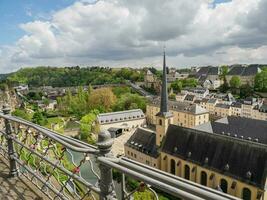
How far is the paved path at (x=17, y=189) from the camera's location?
376 centimetres

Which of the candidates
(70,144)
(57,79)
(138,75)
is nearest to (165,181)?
(70,144)

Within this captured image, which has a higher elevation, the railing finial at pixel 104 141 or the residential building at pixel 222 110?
the railing finial at pixel 104 141

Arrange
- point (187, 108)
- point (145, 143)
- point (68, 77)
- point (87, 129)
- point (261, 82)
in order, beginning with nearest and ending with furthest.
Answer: point (145, 143) → point (87, 129) → point (187, 108) → point (261, 82) → point (68, 77)

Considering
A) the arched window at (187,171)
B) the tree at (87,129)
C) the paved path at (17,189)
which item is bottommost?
the tree at (87,129)

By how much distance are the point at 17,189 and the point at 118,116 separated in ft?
130

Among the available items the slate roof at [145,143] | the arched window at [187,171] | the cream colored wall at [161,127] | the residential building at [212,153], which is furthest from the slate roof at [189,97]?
the arched window at [187,171]

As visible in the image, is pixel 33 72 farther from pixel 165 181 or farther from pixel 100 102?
pixel 165 181

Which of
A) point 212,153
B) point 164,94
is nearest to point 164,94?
point 164,94

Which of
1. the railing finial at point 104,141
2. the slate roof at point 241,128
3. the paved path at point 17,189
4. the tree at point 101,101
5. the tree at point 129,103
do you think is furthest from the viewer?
the tree at point 101,101

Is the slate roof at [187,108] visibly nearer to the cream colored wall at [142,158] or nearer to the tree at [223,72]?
the cream colored wall at [142,158]

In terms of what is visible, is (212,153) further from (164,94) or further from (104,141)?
(104,141)

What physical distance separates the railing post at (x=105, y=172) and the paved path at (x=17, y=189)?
1.93 meters

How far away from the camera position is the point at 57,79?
395ft

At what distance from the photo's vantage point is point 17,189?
4.03 metres
